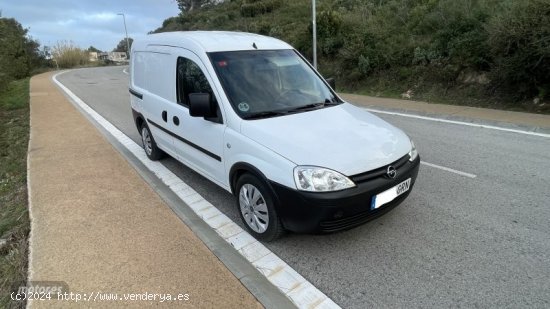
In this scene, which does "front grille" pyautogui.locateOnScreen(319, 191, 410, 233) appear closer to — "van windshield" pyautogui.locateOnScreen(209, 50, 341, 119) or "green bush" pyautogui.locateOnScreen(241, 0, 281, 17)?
"van windshield" pyautogui.locateOnScreen(209, 50, 341, 119)

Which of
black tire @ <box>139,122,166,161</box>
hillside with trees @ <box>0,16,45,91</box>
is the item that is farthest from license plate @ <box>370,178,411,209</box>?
hillside with trees @ <box>0,16,45,91</box>

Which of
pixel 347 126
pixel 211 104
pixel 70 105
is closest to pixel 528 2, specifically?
pixel 347 126

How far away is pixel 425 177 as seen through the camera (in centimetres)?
484

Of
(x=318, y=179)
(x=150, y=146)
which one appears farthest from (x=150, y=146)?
(x=318, y=179)

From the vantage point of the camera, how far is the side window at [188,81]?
3967 millimetres

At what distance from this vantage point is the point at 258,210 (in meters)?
3.43

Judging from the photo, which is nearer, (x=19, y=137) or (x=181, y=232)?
(x=181, y=232)

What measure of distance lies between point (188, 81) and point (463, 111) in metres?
7.12

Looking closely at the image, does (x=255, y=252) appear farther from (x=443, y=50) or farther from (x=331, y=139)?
(x=443, y=50)

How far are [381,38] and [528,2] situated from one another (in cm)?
527

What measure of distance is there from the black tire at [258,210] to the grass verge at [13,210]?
77.4 inches

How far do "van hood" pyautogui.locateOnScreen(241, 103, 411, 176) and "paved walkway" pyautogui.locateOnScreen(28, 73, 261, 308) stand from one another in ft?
3.92

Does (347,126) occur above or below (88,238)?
above

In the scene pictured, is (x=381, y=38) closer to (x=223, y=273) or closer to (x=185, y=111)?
(x=185, y=111)
